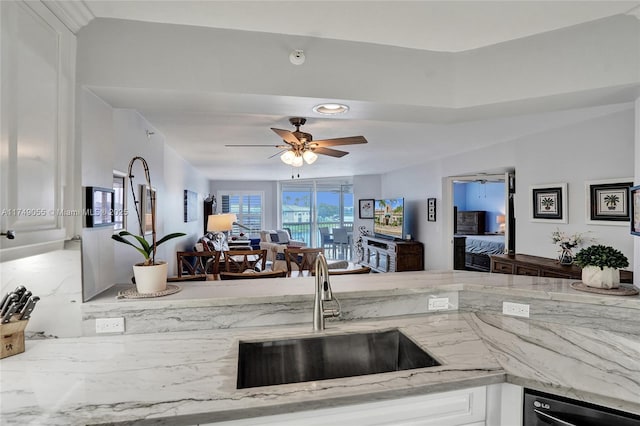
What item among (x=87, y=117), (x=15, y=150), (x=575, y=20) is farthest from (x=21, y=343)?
(x=575, y=20)

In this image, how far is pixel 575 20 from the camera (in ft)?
5.47

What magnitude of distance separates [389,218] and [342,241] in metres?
2.76

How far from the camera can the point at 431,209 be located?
20.7 ft

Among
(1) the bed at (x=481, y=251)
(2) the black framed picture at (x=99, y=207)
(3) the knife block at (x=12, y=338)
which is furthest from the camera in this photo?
(1) the bed at (x=481, y=251)

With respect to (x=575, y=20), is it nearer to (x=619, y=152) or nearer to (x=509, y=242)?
(x=619, y=152)

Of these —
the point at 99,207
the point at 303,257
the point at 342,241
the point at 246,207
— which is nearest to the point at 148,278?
the point at 99,207

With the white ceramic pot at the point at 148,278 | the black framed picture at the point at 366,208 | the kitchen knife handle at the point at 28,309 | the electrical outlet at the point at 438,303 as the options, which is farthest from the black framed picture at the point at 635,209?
the black framed picture at the point at 366,208

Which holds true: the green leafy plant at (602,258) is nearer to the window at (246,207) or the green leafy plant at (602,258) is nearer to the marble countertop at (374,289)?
the marble countertop at (374,289)

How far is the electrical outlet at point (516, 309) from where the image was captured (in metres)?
1.83

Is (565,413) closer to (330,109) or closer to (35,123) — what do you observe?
(330,109)

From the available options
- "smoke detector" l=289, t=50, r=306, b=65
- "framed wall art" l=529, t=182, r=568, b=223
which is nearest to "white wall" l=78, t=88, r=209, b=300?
"smoke detector" l=289, t=50, r=306, b=65

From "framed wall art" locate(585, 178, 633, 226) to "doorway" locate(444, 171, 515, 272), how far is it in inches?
51.1

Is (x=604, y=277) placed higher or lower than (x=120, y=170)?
lower

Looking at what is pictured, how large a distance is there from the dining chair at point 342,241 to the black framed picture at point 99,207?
8218 millimetres
